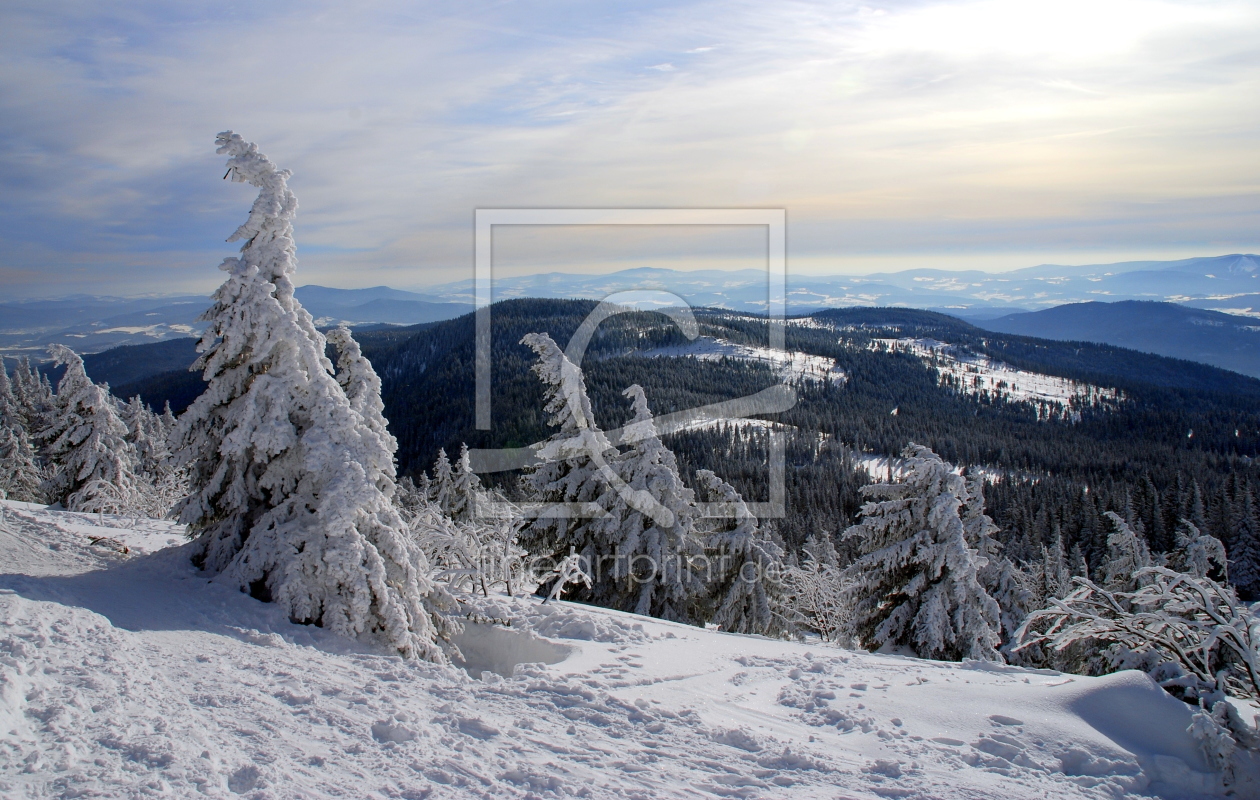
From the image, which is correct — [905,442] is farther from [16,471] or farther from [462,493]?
[16,471]

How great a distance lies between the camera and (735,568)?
22531mm

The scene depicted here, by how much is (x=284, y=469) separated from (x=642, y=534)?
11.3 m

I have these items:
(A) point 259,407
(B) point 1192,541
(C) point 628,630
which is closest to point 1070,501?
(B) point 1192,541

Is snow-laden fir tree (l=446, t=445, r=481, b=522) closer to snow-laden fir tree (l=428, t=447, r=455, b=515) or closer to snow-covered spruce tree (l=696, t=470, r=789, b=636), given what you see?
snow-laden fir tree (l=428, t=447, r=455, b=515)

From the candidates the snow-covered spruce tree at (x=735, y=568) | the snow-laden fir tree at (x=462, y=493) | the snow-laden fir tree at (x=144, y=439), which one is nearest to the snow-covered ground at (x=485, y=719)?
the snow-covered spruce tree at (x=735, y=568)

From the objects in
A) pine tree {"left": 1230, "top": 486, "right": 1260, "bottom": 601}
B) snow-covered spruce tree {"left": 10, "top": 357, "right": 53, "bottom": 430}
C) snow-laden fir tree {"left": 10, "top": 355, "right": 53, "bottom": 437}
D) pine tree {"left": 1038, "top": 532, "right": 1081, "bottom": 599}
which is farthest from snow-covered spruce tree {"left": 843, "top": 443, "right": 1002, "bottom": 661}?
snow-laden fir tree {"left": 10, "top": 355, "right": 53, "bottom": 437}

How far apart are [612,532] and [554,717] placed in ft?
39.2

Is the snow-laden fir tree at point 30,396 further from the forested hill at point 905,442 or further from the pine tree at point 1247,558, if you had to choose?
the pine tree at point 1247,558

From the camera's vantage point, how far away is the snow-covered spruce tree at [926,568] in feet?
53.8

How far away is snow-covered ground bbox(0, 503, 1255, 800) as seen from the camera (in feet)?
17.0

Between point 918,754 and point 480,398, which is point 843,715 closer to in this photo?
point 918,754

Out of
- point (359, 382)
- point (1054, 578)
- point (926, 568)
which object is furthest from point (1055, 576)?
point (359, 382)

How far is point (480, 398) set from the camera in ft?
82.8

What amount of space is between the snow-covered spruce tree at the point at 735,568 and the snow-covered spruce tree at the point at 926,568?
184 inches
